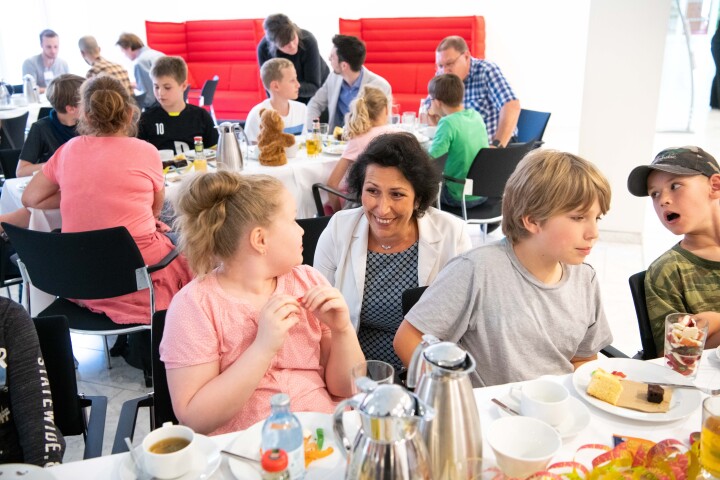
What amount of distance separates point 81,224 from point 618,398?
229 centimetres

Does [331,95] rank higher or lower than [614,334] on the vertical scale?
higher

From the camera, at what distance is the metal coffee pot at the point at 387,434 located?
893 mm

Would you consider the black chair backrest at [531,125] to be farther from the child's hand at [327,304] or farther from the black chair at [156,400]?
the black chair at [156,400]

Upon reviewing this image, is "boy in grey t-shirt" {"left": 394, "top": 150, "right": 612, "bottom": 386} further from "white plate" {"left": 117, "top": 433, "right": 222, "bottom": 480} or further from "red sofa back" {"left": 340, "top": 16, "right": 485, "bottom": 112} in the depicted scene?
"red sofa back" {"left": 340, "top": 16, "right": 485, "bottom": 112}

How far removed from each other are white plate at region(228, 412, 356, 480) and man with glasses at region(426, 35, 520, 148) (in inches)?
152

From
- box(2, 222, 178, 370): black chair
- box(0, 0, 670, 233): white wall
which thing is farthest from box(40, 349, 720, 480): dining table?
box(0, 0, 670, 233): white wall

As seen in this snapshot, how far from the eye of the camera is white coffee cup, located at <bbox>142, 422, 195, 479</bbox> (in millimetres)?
1146

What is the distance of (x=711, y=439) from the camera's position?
1.15 metres

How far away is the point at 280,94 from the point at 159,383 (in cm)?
346

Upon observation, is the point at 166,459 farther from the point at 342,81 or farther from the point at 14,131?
the point at 14,131

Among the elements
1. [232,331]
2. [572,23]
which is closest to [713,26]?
[572,23]

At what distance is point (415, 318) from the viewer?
1.70 m

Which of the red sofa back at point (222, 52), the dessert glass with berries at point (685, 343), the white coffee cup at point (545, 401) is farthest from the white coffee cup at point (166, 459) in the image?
the red sofa back at point (222, 52)

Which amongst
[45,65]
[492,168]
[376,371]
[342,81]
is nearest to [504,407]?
[376,371]
